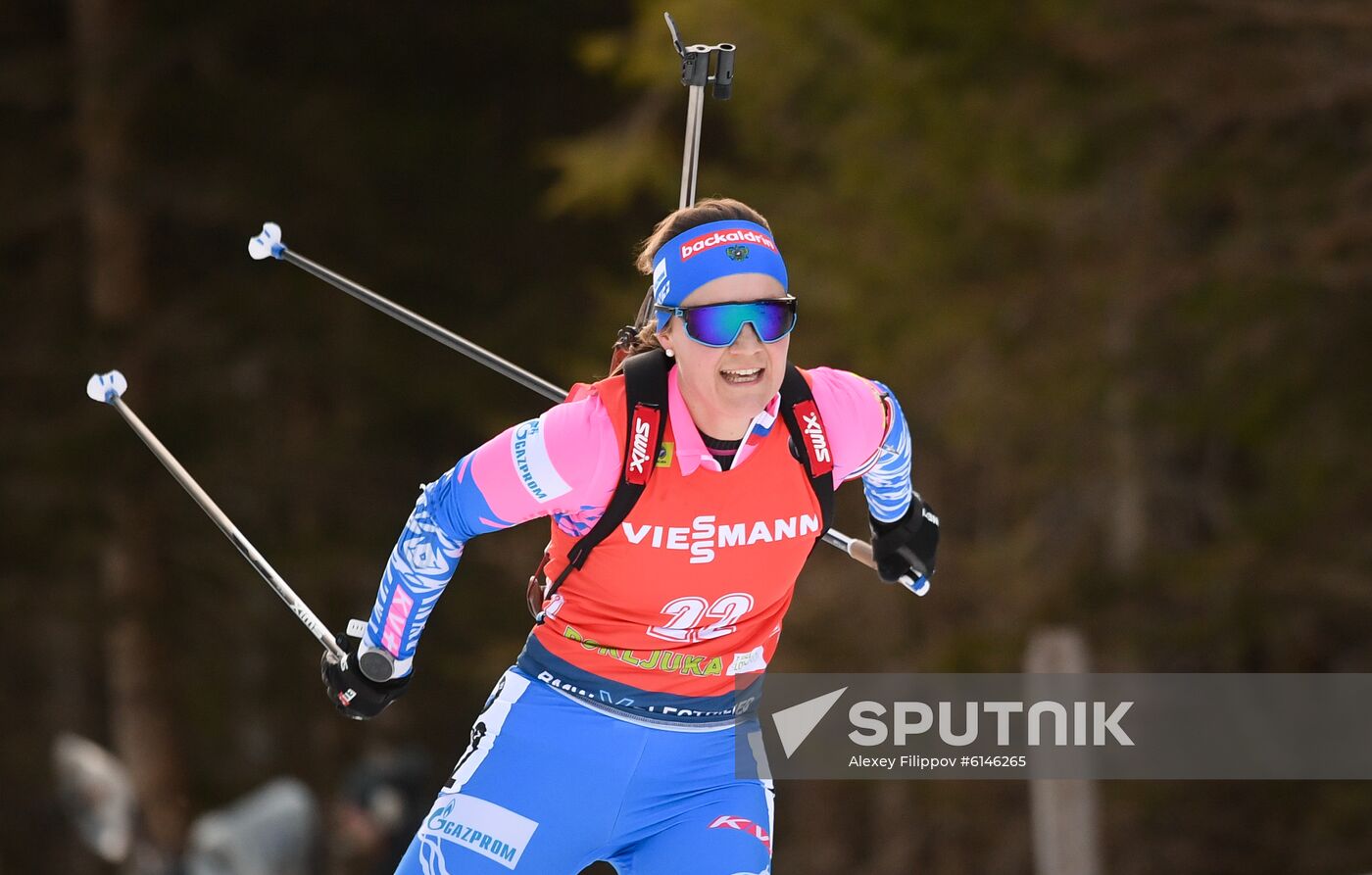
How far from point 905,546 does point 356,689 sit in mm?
1175

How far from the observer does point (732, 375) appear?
9.74 ft

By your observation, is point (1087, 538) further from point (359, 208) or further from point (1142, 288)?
point (359, 208)

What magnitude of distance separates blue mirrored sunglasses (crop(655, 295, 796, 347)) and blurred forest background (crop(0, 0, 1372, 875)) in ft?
21.3

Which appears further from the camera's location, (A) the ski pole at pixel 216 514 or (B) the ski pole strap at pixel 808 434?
(A) the ski pole at pixel 216 514

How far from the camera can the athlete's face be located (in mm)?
2951

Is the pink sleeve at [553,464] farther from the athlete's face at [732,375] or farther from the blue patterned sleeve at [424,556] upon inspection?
the athlete's face at [732,375]

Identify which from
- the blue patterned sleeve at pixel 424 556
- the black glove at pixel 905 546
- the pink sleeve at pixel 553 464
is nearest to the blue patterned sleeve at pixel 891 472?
the black glove at pixel 905 546

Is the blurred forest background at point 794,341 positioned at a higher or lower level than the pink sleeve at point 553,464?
higher

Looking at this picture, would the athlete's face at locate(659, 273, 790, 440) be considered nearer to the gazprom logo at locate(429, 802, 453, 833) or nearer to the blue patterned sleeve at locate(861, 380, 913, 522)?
the blue patterned sleeve at locate(861, 380, 913, 522)

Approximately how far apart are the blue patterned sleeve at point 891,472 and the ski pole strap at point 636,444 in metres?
0.47

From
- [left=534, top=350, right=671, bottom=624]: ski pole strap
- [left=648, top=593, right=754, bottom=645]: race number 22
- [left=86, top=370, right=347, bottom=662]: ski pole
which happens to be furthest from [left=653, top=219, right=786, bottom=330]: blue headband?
[left=86, top=370, right=347, bottom=662]: ski pole

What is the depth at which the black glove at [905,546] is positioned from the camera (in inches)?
144
